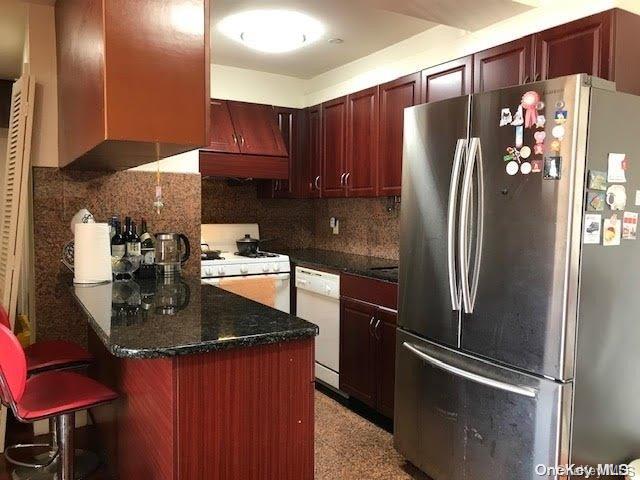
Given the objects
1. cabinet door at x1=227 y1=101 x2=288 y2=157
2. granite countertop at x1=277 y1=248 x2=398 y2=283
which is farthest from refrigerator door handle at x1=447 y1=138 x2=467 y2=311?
cabinet door at x1=227 y1=101 x2=288 y2=157

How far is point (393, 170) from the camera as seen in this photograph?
3449 millimetres

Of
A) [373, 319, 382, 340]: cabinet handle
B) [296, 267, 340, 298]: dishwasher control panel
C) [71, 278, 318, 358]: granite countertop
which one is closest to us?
A: [71, 278, 318, 358]: granite countertop

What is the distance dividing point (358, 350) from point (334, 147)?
161cm

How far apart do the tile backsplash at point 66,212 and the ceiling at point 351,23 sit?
1.14 metres

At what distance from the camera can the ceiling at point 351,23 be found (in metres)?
2.60

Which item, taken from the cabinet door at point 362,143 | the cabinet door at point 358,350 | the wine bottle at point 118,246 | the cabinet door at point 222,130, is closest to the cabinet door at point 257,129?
the cabinet door at point 222,130

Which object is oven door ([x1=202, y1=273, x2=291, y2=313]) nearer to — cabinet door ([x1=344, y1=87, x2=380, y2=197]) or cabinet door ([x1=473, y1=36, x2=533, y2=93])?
cabinet door ([x1=344, y1=87, x2=380, y2=197])

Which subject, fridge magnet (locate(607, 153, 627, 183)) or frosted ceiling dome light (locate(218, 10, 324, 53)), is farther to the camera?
frosted ceiling dome light (locate(218, 10, 324, 53))

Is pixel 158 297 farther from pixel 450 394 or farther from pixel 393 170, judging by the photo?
pixel 393 170

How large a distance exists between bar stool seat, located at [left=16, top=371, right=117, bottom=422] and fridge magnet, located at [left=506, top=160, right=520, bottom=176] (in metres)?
1.69

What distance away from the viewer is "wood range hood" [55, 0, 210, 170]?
164 centimetres

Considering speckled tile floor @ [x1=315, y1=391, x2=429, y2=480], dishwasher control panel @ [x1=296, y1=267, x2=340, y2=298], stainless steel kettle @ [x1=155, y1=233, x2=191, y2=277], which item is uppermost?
stainless steel kettle @ [x1=155, y1=233, x2=191, y2=277]

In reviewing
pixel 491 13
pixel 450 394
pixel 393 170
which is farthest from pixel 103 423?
pixel 491 13

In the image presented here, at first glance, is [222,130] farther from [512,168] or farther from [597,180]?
[597,180]
